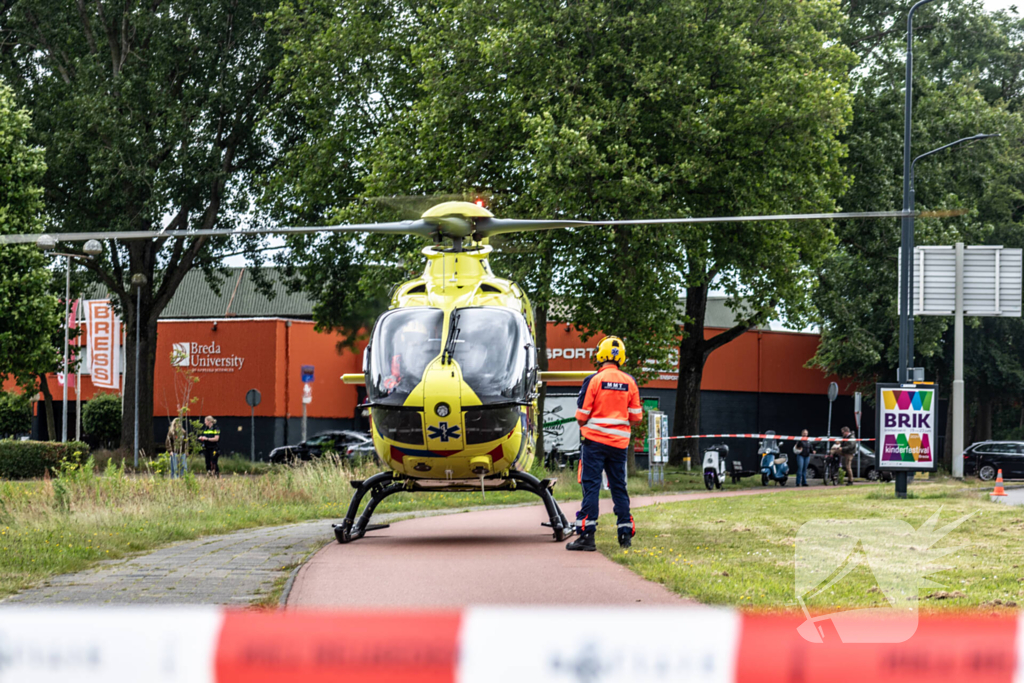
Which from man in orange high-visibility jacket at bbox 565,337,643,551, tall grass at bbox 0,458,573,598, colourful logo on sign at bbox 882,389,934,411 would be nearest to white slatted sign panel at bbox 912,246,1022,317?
colourful logo on sign at bbox 882,389,934,411

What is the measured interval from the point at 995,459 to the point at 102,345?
98.1 feet

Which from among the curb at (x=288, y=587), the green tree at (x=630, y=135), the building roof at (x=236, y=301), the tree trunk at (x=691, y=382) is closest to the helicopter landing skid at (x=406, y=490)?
the curb at (x=288, y=587)

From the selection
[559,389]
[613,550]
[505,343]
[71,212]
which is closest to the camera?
[613,550]

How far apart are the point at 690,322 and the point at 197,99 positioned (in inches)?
627

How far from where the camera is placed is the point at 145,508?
1489 centimetres

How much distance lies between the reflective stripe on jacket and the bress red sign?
90.4 feet

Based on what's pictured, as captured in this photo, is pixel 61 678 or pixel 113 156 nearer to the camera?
pixel 61 678

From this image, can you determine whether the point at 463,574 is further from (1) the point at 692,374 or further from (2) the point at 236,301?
(2) the point at 236,301

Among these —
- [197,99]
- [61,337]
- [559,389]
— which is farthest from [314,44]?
[559,389]

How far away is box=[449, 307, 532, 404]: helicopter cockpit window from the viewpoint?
11.9 meters

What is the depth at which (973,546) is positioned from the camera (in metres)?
10.9

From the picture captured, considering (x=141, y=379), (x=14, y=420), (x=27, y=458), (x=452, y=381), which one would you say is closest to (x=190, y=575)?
(x=452, y=381)

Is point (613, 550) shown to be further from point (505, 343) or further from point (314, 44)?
point (314, 44)

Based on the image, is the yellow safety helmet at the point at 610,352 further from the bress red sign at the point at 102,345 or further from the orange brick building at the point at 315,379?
the orange brick building at the point at 315,379
